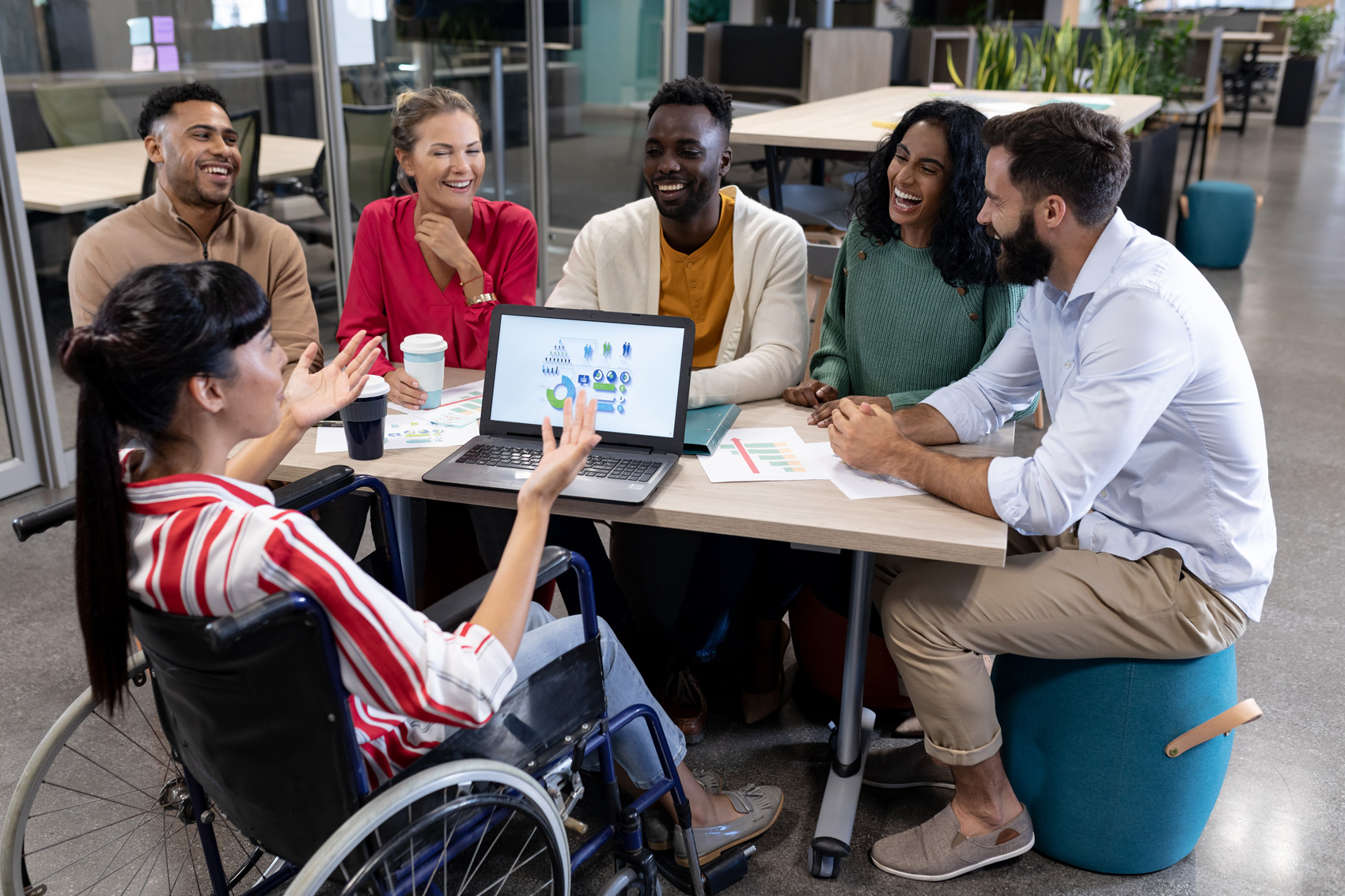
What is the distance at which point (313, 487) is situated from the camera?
1517 mm

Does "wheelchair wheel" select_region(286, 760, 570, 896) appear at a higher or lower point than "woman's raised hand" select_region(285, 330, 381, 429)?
lower

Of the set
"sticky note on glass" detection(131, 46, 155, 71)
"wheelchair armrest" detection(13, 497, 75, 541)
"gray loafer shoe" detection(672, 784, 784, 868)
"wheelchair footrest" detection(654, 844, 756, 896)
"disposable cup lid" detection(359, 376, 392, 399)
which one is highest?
"sticky note on glass" detection(131, 46, 155, 71)

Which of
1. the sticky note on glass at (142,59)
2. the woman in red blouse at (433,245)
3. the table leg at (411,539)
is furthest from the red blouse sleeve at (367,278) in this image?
the sticky note on glass at (142,59)

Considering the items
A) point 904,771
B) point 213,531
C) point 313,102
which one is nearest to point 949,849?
point 904,771

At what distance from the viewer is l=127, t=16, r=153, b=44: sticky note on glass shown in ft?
11.5

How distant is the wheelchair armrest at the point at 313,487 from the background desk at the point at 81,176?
201 cm

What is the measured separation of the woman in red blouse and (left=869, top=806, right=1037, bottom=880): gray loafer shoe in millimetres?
1322

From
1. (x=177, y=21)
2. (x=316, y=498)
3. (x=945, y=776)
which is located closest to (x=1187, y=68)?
(x=177, y=21)

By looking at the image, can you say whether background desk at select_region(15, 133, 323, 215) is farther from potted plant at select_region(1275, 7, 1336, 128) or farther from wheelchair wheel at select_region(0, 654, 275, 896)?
potted plant at select_region(1275, 7, 1336, 128)

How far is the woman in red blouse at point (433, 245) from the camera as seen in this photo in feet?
7.63

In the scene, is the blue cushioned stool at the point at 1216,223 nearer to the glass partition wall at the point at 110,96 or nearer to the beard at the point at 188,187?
the glass partition wall at the point at 110,96

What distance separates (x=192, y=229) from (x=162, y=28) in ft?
5.17

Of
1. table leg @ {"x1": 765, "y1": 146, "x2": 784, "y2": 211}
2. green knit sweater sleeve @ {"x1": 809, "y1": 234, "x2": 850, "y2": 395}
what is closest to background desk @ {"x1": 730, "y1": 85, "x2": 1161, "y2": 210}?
table leg @ {"x1": 765, "y1": 146, "x2": 784, "y2": 211}

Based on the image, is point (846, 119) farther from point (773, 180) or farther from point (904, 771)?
point (904, 771)
